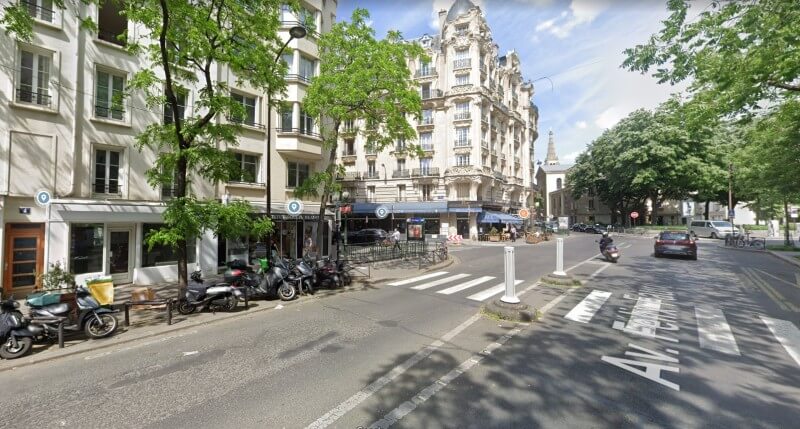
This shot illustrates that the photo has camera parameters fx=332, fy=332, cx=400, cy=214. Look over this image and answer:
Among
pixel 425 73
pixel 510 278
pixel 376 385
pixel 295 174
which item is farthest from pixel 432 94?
pixel 376 385

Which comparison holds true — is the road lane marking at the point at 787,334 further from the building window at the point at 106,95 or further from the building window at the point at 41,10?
the building window at the point at 41,10

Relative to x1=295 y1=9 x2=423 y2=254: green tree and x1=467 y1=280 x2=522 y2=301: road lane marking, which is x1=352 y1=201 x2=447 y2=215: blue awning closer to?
x1=295 y1=9 x2=423 y2=254: green tree

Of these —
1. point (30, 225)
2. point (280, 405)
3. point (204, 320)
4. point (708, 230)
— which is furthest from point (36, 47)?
point (708, 230)

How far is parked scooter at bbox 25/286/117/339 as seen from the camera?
5980 mm

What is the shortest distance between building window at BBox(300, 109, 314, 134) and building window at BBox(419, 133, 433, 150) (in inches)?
806

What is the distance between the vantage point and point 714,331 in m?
6.11

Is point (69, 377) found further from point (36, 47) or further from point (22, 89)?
point (36, 47)

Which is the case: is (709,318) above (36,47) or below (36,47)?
below

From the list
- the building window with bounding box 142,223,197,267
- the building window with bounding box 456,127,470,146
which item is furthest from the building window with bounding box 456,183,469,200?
the building window with bounding box 142,223,197,267

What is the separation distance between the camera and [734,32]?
27.1 feet

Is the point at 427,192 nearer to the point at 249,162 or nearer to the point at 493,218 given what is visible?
the point at 493,218

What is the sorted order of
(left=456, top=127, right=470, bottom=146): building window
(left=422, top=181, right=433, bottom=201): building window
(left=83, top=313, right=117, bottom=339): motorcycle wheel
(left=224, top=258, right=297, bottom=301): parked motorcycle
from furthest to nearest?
1. (left=422, top=181, right=433, bottom=201): building window
2. (left=456, top=127, right=470, bottom=146): building window
3. (left=224, top=258, right=297, bottom=301): parked motorcycle
4. (left=83, top=313, right=117, bottom=339): motorcycle wheel

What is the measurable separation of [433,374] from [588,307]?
5.11 meters

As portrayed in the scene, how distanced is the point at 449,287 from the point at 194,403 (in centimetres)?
780
